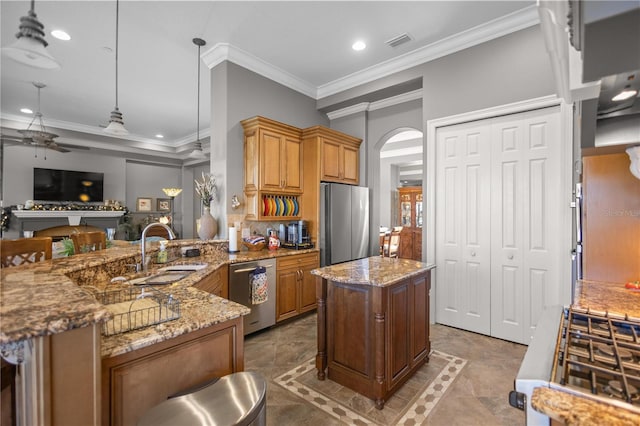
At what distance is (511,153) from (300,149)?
2.55m

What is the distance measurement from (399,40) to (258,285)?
320 centimetres

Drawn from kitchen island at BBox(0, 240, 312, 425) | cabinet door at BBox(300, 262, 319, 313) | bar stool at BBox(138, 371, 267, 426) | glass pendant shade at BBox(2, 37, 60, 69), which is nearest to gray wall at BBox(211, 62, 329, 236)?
cabinet door at BBox(300, 262, 319, 313)

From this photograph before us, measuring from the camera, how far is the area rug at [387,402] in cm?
193

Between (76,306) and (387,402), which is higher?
(76,306)

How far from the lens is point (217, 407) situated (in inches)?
41.0

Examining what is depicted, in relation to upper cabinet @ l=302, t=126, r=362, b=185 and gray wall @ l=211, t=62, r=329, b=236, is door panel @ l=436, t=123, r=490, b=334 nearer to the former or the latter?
upper cabinet @ l=302, t=126, r=362, b=185

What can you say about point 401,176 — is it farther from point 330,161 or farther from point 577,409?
point 577,409

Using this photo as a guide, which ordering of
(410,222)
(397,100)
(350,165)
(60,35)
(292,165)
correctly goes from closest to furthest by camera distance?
(60,35)
(292,165)
(397,100)
(350,165)
(410,222)

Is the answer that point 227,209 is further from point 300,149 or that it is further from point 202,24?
point 202,24

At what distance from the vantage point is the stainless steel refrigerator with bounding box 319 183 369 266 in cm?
400

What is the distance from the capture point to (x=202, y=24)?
10.5 ft

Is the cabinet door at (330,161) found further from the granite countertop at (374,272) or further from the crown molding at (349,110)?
the granite countertop at (374,272)

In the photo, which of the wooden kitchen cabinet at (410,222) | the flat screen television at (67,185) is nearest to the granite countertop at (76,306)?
the flat screen television at (67,185)

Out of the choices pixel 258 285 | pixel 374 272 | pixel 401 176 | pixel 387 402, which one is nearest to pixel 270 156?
pixel 258 285
